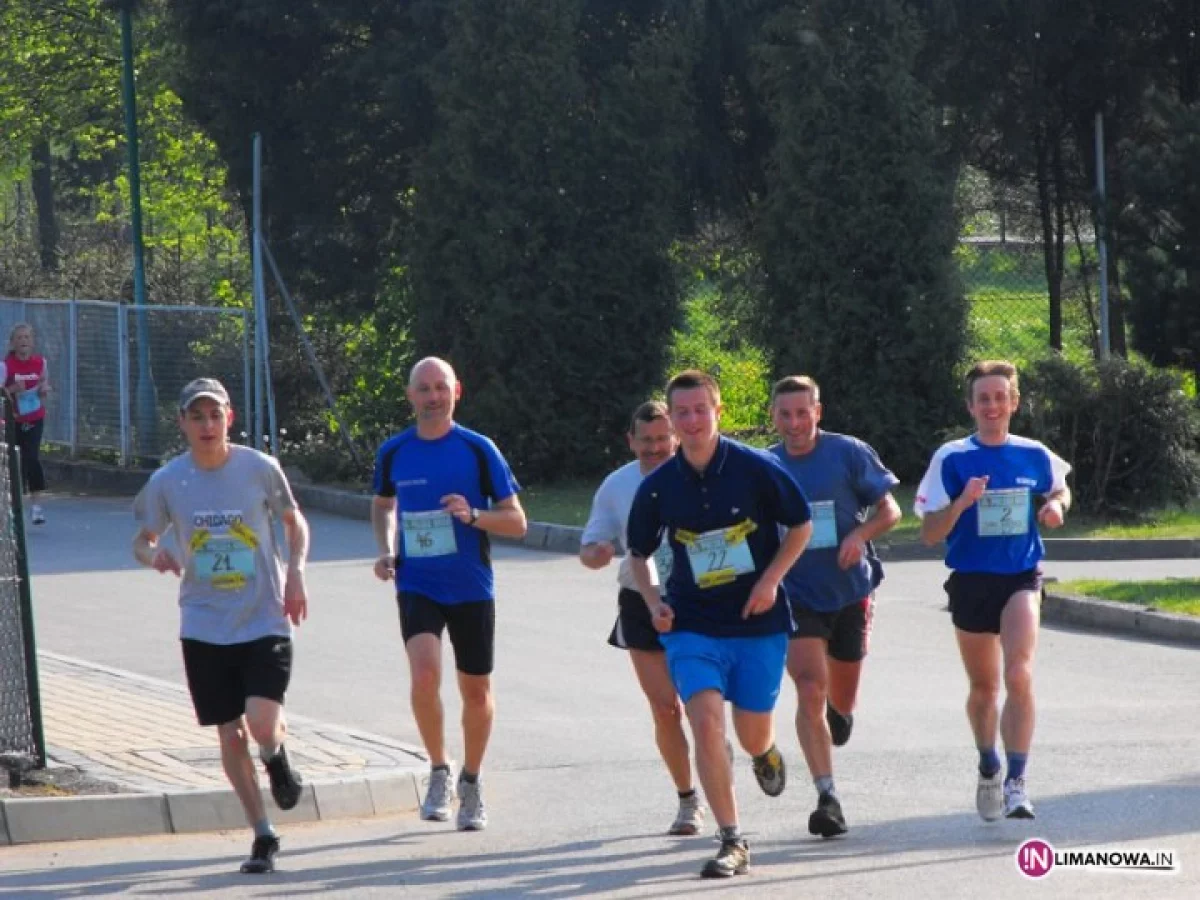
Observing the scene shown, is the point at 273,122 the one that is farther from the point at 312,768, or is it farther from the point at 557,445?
the point at 312,768

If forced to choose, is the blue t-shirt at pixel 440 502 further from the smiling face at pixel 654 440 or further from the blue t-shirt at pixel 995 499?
the blue t-shirt at pixel 995 499

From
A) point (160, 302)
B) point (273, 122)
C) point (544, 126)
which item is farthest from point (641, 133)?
point (160, 302)

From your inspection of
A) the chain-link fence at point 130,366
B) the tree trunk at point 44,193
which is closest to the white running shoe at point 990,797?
the chain-link fence at point 130,366

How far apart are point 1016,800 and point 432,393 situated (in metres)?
2.72

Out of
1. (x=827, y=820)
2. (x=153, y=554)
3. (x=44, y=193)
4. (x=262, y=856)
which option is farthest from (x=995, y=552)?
(x=44, y=193)

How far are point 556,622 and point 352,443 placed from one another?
1043 cm

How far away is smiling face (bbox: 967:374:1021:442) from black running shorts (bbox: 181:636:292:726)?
2.74 metres

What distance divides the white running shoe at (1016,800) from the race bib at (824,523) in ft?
3.65

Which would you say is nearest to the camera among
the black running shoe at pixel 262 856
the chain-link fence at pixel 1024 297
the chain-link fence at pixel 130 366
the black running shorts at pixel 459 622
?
the black running shoe at pixel 262 856

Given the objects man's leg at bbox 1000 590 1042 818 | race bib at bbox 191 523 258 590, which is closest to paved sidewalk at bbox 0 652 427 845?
race bib at bbox 191 523 258 590

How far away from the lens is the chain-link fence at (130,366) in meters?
27.2

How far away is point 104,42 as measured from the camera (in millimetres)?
41375

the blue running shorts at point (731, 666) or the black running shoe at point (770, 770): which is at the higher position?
the blue running shorts at point (731, 666)

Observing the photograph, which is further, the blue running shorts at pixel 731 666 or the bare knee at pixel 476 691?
the bare knee at pixel 476 691
